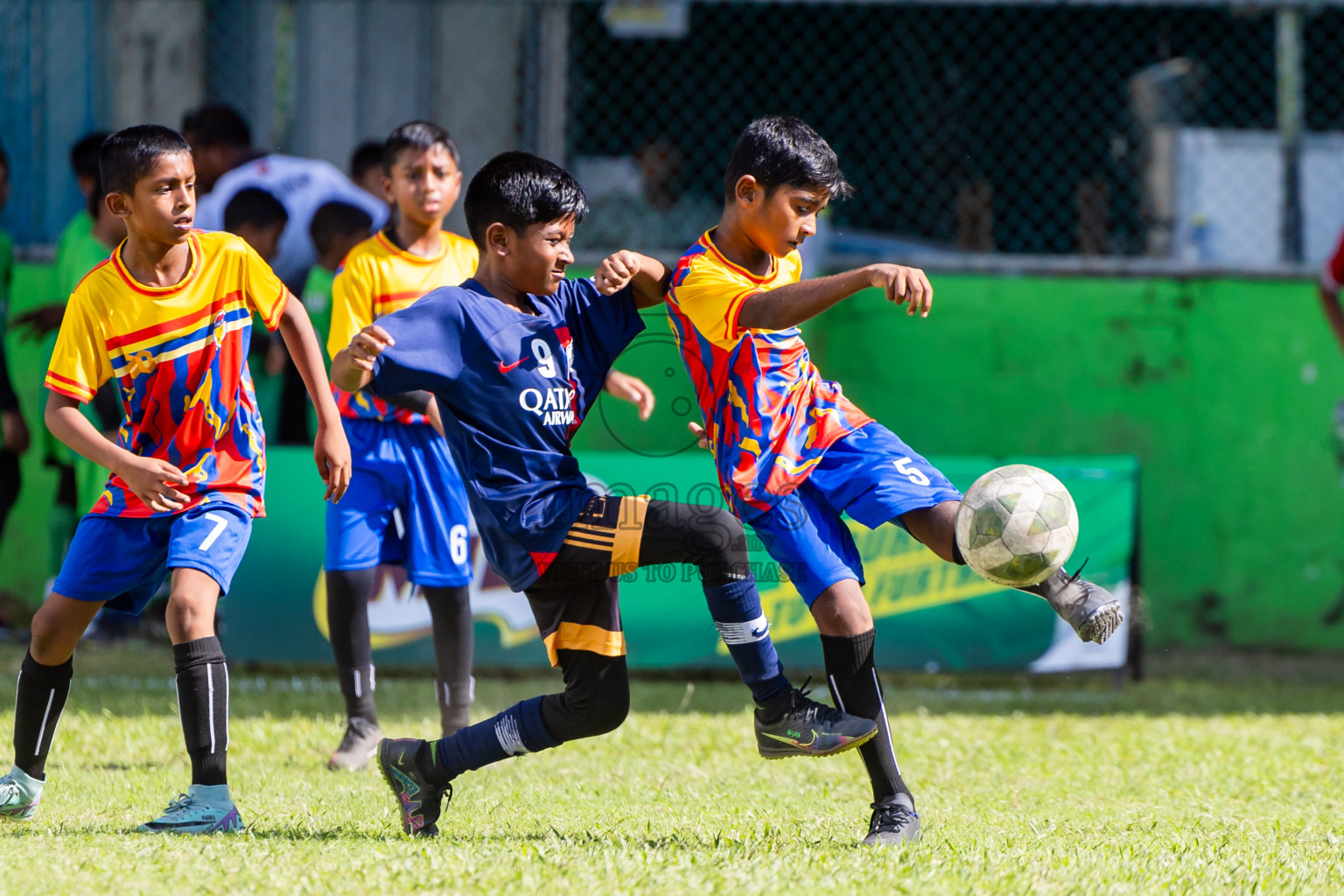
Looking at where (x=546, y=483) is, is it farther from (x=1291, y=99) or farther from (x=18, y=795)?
(x=1291, y=99)

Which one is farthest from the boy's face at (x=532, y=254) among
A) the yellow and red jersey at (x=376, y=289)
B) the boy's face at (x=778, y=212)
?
the yellow and red jersey at (x=376, y=289)

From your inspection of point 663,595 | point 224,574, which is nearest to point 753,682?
point 224,574

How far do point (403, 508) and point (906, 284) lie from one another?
7.10ft

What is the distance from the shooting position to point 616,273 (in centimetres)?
338

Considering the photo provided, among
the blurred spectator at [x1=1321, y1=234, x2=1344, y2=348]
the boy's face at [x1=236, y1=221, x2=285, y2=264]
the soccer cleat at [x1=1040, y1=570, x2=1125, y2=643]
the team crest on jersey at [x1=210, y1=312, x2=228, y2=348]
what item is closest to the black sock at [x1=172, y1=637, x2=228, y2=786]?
the team crest on jersey at [x1=210, y1=312, x2=228, y2=348]

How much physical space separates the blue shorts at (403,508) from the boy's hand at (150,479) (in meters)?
1.17

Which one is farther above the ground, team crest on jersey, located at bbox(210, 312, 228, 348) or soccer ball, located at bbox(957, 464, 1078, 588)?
team crest on jersey, located at bbox(210, 312, 228, 348)

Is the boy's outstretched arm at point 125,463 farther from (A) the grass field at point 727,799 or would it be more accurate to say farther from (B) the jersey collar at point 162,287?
(A) the grass field at point 727,799

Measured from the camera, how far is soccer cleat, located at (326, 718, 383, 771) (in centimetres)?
439

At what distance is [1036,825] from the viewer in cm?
365

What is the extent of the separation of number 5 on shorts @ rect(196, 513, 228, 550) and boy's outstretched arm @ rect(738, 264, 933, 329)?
1.37 m

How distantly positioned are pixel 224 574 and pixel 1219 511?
5.02 metres

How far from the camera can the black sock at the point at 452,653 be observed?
4.53 m

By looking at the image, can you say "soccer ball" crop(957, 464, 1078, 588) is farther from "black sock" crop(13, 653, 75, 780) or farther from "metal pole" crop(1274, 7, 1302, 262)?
"metal pole" crop(1274, 7, 1302, 262)
